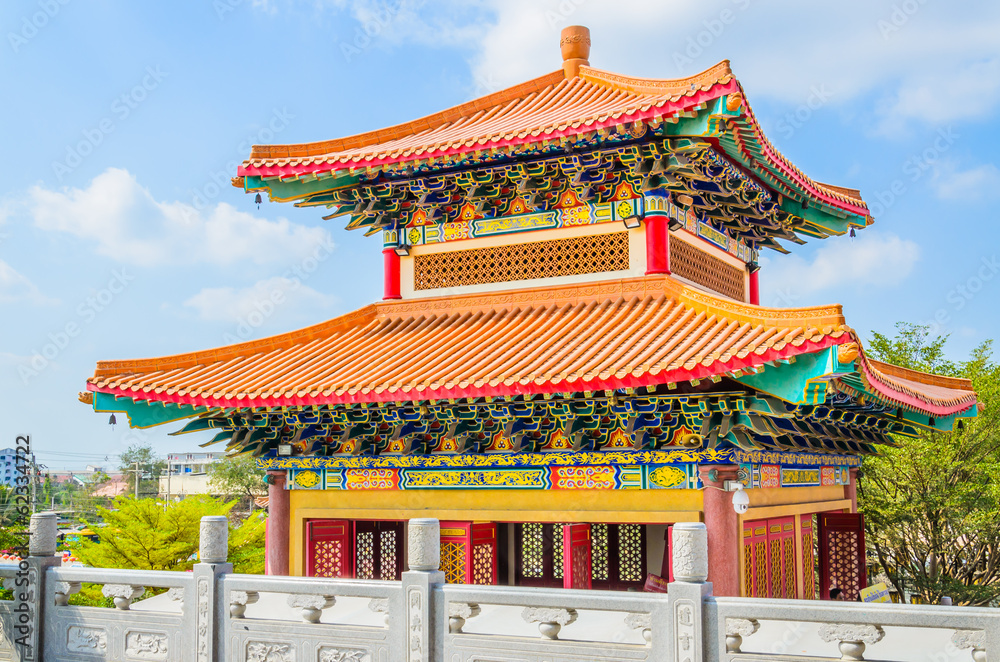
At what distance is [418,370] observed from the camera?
8922 mm

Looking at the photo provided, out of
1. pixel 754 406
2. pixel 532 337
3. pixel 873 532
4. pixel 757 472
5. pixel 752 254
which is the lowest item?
pixel 873 532

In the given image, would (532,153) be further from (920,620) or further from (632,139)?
(920,620)

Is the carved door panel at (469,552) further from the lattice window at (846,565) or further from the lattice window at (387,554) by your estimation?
the lattice window at (846,565)

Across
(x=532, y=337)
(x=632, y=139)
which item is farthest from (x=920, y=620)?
(x=632, y=139)

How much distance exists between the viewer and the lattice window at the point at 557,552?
1201 cm

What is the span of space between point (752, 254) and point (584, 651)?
22.3 feet

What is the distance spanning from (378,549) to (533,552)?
8.11 ft

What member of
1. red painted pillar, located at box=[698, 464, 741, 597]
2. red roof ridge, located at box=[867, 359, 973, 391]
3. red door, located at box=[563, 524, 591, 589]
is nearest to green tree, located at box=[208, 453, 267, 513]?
red roof ridge, located at box=[867, 359, 973, 391]

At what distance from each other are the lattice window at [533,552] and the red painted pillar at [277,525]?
10.7 feet

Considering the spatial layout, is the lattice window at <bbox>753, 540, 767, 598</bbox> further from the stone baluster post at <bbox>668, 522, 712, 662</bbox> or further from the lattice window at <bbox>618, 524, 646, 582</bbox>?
the stone baluster post at <bbox>668, 522, 712, 662</bbox>

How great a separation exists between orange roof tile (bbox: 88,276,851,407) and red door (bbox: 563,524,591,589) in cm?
181

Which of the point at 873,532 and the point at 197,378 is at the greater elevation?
the point at 197,378

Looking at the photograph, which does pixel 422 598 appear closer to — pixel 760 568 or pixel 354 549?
pixel 354 549

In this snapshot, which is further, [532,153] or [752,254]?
[752,254]
